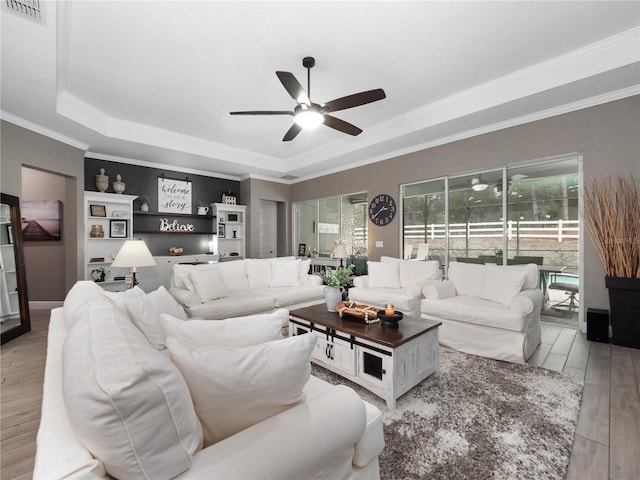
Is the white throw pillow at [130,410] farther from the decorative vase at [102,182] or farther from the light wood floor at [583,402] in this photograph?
the decorative vase at [102,182]

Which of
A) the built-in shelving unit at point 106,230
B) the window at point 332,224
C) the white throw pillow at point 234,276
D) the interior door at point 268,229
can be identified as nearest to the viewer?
the white throw pillow at point 234,276

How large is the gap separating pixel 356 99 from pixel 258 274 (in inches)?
114

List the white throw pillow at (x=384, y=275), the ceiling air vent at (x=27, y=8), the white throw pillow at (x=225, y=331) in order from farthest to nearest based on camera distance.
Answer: the white throw pillow at (x=384, y=275), the ceiling air vent at (x=27, y=8), the white throw pillow at (x=225, y=331)

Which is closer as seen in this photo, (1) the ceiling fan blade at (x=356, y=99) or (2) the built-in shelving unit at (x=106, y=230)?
(1) the ceiling fan blade at (x=356, y=99)

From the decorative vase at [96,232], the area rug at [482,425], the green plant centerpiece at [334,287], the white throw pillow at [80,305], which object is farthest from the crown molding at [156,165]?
the area rug at [482,425]

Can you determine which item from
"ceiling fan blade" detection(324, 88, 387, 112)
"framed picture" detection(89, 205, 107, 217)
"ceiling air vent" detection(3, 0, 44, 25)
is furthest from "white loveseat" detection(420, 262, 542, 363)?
"framed picture" detection(89, 205, 107, 217)

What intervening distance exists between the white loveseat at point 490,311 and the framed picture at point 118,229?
5248mm

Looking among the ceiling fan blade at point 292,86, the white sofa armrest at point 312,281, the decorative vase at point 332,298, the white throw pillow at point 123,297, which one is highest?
the ceiling fan blade at point 292,86

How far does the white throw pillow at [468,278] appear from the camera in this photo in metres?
3.67

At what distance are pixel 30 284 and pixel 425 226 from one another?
6.99m

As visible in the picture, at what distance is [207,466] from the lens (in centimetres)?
79

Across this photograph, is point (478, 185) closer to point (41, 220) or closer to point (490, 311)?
point (490, 311)

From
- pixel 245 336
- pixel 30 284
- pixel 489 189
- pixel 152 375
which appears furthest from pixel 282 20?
pixel 30 284

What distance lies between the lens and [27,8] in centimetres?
211
